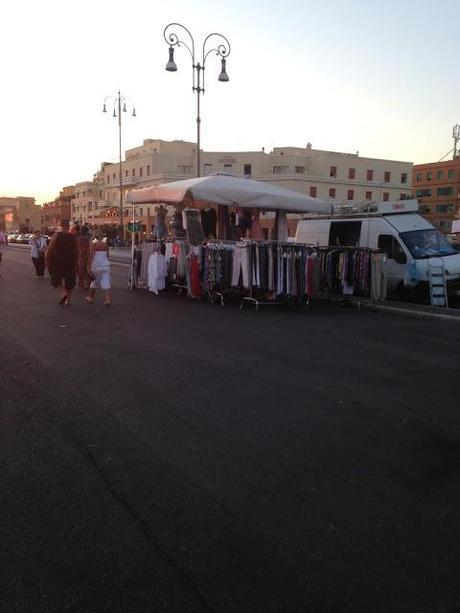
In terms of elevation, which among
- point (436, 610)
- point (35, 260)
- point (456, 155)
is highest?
point (456, 155)

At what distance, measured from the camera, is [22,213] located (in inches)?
5728

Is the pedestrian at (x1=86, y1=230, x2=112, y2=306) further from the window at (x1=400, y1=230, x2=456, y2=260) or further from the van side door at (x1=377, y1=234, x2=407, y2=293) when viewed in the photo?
the window at (x1=400, y1=230, x2=456, y2=260)

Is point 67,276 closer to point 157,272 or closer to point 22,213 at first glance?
point 157,272

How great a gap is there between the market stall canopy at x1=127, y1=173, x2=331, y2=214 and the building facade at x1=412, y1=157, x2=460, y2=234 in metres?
Answer: 83.1

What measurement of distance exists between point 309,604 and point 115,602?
2.94 ft

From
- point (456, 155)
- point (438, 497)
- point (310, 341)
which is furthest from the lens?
point (456, 155)

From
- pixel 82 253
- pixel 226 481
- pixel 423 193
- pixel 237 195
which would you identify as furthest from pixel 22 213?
pixel 226 481

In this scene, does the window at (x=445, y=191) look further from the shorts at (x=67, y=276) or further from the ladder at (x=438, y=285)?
the shorts at (x=67, y=276)

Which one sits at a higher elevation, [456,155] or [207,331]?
[456,155]

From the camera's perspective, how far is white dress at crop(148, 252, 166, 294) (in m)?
14.2

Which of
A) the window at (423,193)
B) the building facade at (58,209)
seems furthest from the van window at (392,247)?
the building facade at (58,209)

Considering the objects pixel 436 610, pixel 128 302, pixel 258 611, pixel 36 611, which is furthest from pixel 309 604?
pixel 128 302

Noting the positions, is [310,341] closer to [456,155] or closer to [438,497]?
[438,497]

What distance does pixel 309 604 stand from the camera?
242 centimetres
